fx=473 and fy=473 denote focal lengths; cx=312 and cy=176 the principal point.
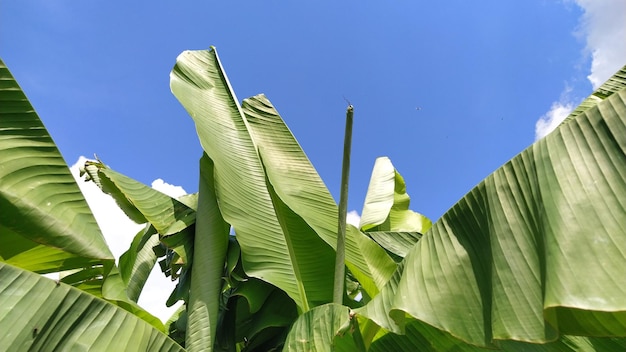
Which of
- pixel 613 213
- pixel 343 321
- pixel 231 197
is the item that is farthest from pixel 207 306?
pixel 613 213

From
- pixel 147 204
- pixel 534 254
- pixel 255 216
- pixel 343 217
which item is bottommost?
pixel 534 254

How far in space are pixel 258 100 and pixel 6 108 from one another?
1348 millimetres

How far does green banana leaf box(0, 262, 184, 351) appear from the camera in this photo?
3.34ft

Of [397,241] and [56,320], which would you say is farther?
[397,241]

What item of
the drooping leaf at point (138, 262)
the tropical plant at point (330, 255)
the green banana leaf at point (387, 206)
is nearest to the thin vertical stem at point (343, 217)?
the tropical plant at point (330, 255)

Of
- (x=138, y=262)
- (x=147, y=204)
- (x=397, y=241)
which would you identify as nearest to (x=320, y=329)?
(x=397, y=241)

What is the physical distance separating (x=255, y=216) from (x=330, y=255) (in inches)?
13.5

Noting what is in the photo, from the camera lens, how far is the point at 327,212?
1945 mm

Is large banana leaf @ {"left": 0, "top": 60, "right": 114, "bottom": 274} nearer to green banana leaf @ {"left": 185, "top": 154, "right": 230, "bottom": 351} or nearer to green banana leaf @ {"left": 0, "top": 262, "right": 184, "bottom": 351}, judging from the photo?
green banana leaf @ {"left": 0, "top": 262, "right": 184, "bottom": 351}

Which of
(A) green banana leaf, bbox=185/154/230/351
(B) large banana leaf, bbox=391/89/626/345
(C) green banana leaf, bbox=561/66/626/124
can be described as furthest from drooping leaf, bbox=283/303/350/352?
(C) green banana leaf, bbox=561/66/626/124

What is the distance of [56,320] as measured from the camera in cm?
109

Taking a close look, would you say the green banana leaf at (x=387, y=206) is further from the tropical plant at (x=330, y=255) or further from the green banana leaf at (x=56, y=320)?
the green banana leaf at (x=56, y=320)

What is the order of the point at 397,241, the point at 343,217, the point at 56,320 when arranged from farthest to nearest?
the point at 397,241
the point at 343,217
the point at 56,320

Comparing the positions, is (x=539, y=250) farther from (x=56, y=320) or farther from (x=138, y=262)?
(x=138, y=262)
